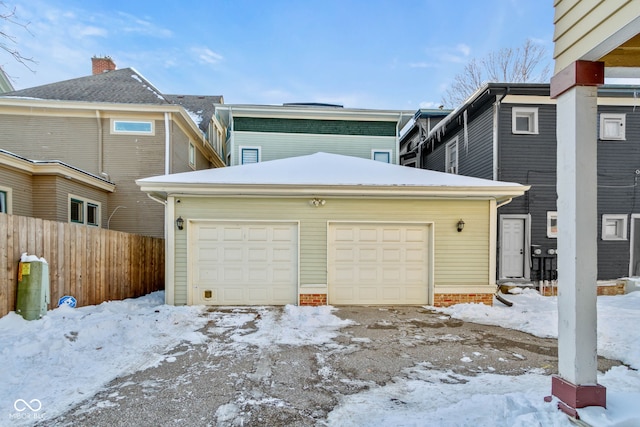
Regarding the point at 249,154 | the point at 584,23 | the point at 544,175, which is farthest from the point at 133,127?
the point at 544,175

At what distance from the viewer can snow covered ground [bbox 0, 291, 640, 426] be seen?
248cm

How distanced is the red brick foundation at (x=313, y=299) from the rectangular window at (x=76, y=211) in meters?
7.19

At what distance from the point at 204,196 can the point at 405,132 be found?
12.8 metres

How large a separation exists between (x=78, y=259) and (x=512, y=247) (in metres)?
10.6

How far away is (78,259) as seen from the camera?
5.77m

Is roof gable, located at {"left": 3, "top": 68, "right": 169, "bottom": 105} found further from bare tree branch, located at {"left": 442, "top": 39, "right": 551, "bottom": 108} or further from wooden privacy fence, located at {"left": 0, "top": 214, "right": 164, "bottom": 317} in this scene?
bare tree branch, located at {"left": 442, "top": 39, "right": 551, "bottom": 108}

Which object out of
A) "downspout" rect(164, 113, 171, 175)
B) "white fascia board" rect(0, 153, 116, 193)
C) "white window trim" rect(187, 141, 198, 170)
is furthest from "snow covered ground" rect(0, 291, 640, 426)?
"white window trim" rect(187, 141, 198, 170)

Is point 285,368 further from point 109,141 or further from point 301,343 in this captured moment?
point 109,141

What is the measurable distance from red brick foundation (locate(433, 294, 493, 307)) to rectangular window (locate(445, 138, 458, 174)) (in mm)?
6007

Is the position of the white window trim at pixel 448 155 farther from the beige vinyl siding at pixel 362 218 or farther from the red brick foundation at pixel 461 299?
the red brick foundation at pixel 461 299

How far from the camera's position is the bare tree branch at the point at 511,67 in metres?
16.3

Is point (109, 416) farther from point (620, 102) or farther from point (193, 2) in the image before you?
point (620, 102)

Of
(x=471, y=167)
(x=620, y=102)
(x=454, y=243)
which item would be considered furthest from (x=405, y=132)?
(x=454, y=243)

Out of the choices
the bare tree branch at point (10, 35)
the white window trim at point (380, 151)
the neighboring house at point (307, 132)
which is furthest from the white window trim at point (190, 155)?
the bare tree branch at point (10, 35)
